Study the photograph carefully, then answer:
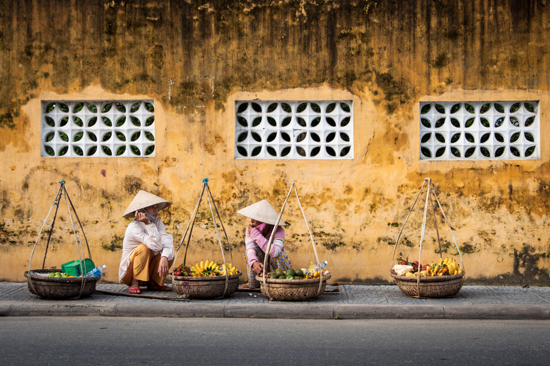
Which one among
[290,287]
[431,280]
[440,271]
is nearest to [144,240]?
[290,287]

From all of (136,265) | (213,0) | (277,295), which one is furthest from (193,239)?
(213,0)

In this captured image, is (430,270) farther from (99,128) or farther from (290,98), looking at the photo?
(99,128)

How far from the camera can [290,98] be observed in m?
8.10

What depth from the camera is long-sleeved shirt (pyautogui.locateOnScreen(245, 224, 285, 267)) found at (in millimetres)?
7042

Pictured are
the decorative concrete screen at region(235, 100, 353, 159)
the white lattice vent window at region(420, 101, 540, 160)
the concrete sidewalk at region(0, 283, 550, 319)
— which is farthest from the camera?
the decorative concrete screen at region(235, 100, 353, 159)

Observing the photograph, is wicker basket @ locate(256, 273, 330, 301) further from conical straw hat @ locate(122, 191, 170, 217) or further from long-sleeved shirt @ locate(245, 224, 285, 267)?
conical straw hat @ locate(122, 191, 170, 217)

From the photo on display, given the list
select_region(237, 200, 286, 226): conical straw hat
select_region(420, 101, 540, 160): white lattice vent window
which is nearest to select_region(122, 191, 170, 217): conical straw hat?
select_region(237, 200, 286, 226): conical straw hat

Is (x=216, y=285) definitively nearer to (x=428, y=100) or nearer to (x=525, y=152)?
(x=428, y=100)

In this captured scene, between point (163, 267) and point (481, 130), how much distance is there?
16.8ft

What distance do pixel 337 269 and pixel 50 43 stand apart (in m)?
5.58

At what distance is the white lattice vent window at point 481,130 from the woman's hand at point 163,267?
163 inches

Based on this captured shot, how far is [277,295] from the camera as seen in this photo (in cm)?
652

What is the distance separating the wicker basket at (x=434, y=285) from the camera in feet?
21.6

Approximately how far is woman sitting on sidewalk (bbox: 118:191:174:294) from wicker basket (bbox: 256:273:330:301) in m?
1.45
